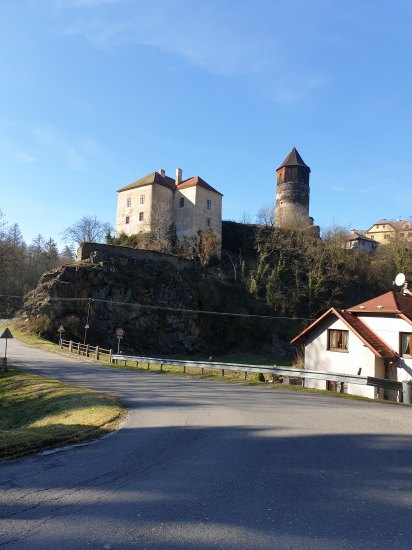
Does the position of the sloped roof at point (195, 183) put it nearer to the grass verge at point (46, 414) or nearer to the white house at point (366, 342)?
the white house at point (366, 342)

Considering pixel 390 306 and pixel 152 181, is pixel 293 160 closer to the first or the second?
pixel 152 181

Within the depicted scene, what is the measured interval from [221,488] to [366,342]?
69.0 feet

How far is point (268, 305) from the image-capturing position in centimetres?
5962

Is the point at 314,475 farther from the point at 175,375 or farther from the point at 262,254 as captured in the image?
the point at 262,254

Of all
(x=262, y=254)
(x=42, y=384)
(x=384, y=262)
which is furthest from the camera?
(x=384, y=262)

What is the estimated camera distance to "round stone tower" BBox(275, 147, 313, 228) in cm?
8628

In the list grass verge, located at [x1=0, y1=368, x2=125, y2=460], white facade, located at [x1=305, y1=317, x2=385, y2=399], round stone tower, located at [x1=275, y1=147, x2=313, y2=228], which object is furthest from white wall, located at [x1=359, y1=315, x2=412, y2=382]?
round stone tower, located at [x1=275, y1=147, x2=313, y2=228]

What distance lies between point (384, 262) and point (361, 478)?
69.4 metres

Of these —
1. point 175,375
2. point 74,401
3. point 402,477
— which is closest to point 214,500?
point 402,477

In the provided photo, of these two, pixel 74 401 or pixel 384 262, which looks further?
pixel 384 262

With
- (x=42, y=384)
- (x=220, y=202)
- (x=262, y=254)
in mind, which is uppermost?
(x=220, y=202)

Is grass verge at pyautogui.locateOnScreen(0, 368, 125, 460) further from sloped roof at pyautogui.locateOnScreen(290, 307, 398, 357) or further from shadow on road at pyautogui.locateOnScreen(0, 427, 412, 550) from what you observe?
sloped roof at pyautogui.locateOnScreen(290, 307, 398, 357)

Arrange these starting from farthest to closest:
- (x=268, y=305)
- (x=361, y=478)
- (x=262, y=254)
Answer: (x=262, y=254)
(x=268, y=305)
(x=361, y=478)

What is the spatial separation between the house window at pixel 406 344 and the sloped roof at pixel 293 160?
68280mm
